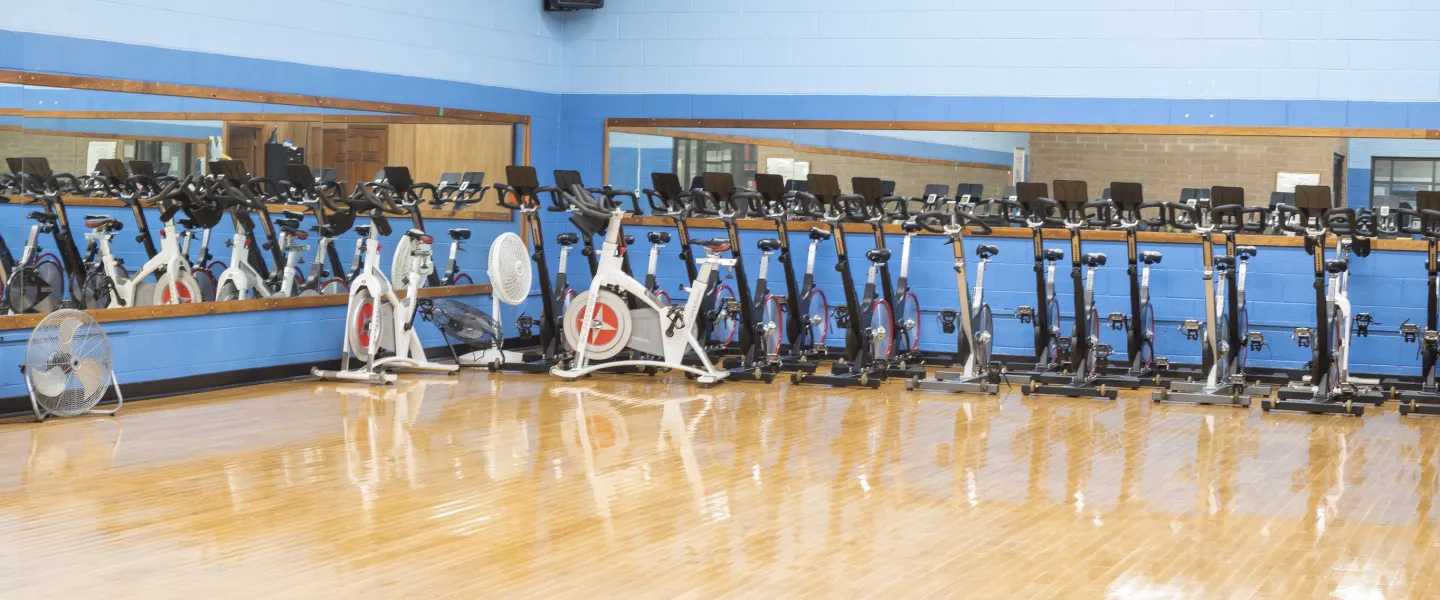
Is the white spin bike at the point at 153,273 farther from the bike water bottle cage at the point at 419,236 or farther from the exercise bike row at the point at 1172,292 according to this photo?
the exercise bike row at the point at 1172,292

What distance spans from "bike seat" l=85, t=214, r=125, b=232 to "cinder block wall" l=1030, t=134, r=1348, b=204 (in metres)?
5.93

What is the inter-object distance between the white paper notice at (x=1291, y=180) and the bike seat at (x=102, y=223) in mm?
7095

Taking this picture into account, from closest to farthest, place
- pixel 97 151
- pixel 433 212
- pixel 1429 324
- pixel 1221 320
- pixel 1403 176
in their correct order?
pixel 97 151 < pixel 1429 324 < pixel 1221 320 < pixel 1403 176 < pixel 433 212

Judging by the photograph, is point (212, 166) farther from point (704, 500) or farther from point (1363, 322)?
point (1363, 322)

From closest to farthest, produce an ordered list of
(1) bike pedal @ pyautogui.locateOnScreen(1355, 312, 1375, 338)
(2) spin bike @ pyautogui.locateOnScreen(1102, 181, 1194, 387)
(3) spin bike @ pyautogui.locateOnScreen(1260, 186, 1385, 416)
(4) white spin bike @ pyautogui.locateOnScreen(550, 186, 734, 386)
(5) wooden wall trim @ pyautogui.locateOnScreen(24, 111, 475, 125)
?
(5) wooden wall trim @ pyautogui.locateOnScreen(24, 111, 475, 125) < (3) spin bike @ pyautogui.locateOnScreen(1260, 186, 1385, 416) < (2) spin bike @ pyautogui.locateOnScreen(1102, 181, 1194, 387) < (1) bike pedal @ pyautogui.locateOnScreen(1355, 312, 1375, 338) < (4) white spin bike @ pyautogui.locateOnScreen(550, 186, 734, 386)

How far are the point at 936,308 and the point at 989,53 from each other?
182 centimetres

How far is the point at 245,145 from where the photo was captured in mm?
8844

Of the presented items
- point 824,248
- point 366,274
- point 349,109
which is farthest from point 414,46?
point 824,248

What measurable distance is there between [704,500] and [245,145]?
174 inches

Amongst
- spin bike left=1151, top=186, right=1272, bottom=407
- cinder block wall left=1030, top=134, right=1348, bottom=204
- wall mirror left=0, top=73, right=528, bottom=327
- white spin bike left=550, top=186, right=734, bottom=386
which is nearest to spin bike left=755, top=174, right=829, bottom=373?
white spin bike left=550, top=186, right=734, bottom=386

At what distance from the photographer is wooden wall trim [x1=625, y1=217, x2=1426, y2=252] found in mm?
9812

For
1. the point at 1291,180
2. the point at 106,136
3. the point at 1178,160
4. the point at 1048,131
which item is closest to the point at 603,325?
the point at 106,136

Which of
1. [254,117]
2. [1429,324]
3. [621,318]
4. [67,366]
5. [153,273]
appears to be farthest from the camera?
[621,318]

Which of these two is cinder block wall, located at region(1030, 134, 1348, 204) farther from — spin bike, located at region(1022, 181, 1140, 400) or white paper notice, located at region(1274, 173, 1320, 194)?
spin bike, located at region(1022, 181, 1140, 400)
